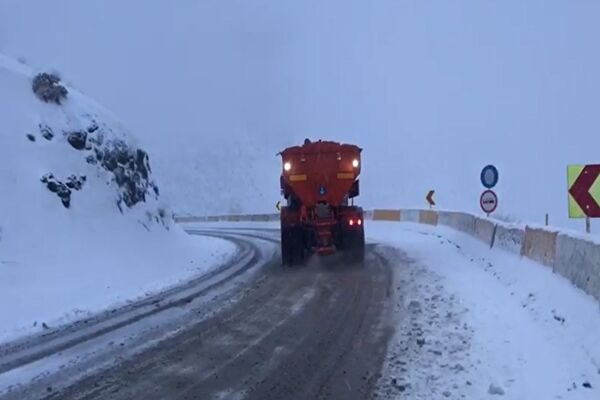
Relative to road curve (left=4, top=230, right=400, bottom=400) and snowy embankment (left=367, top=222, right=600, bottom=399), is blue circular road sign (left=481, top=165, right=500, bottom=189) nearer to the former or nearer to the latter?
snowy embankment (left=367, top=222, right=600, bottom=399)

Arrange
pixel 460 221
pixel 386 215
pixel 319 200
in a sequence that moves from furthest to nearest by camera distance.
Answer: pixel 386 215 < pixel 460 221 < pixel 319 200

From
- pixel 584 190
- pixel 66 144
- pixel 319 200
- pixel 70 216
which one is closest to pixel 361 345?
pixel 584 190

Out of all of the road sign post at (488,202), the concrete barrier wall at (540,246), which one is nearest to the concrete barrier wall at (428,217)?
the road sign post at (488,202)

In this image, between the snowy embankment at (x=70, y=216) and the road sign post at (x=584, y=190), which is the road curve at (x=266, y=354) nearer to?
the snowy embankment at (x=70, y=216)

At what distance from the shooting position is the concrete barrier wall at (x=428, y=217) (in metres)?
27.5

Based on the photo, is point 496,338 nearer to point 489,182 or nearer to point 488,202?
point 489,182

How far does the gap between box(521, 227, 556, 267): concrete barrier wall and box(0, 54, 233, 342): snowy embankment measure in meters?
7.22

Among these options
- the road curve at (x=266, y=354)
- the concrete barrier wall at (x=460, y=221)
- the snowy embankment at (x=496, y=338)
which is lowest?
the road curve at (x=266, y=354)

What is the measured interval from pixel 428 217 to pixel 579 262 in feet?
65.5

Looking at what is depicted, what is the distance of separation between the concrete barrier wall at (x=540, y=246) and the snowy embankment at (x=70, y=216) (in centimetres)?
722

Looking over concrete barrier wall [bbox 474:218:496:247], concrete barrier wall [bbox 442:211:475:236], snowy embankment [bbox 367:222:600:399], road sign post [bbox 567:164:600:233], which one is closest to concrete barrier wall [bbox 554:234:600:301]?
snowy embankment [bbox 367:222:600:399]

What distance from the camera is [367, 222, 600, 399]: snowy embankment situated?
6301 mm

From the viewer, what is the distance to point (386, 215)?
34656mm

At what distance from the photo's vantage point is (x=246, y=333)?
9.12 metres
